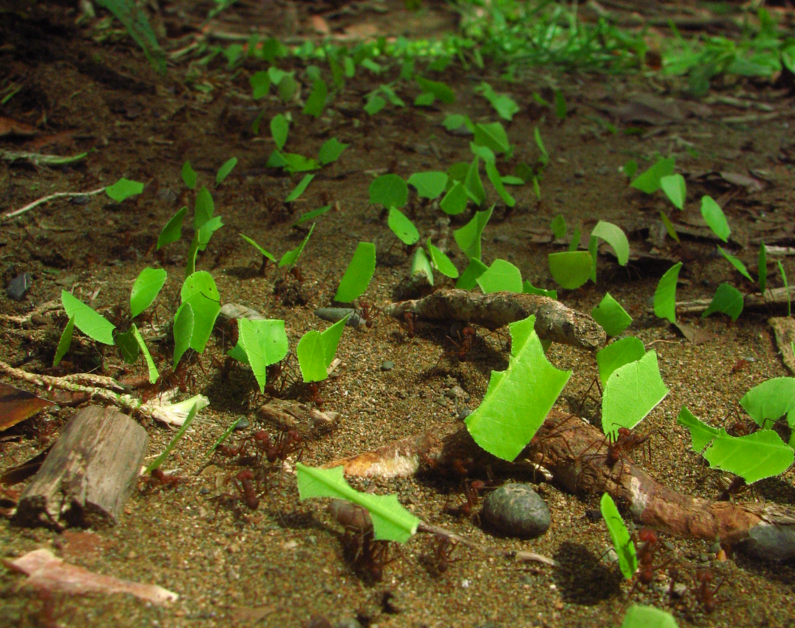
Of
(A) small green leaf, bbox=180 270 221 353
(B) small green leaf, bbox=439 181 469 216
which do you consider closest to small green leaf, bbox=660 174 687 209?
(B) small green leaf, bbox=439 181 469 216

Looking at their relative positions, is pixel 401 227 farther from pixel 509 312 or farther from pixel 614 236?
pixel 614 236

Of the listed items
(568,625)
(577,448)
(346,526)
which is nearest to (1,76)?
(346,526)

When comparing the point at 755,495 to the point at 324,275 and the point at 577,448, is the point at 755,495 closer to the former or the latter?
the point at 577,448

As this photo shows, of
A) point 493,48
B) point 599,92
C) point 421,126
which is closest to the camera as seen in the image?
point 421,126

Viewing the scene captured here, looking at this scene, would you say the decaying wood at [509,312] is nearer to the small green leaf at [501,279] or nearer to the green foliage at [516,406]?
the small green leaf at [501,279]

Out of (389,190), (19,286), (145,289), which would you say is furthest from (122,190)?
(389,190)

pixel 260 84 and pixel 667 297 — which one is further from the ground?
pixel 260 84

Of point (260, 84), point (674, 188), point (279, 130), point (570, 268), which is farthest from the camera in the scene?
point (260, 84)
